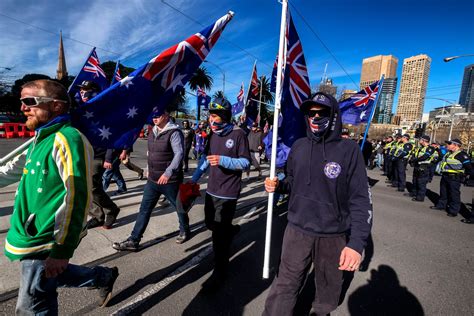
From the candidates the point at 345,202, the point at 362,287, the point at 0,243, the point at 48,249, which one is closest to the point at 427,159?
the point at 362,287

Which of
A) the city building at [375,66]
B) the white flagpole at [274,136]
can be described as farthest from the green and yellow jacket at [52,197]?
the city building at [375,66]

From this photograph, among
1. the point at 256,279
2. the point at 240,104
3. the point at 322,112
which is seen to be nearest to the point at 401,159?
the point at 240,104

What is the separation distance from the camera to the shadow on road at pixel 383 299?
2725 millimetres

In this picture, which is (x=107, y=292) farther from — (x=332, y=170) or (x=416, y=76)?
(x=416, y=76)

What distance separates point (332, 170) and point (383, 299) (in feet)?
6.60

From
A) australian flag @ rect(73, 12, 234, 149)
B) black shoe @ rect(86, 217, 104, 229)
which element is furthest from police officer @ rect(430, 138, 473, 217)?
black shoe @ rect(86, 217, 104, 229)

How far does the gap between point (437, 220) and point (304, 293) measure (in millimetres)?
5477

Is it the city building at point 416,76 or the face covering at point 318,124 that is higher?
the city building at point 416,76

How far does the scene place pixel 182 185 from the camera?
379 cm

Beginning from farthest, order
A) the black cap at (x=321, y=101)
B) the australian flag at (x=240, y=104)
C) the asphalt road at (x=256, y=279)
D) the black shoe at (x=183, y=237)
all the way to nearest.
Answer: the australian flag at (x=240, y=104)
the black shoe at (x=183, y=237)
the asphalt road at (x=256, y=279)
the black cap at (x=321, y=101)

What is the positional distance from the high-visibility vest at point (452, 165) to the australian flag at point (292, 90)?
5912 millimetres

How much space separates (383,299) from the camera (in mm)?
2918

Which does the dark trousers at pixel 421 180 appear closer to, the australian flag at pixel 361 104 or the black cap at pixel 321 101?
the australian flag at pixel 361 104

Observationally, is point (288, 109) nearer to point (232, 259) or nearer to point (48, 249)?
point (232, 259)
